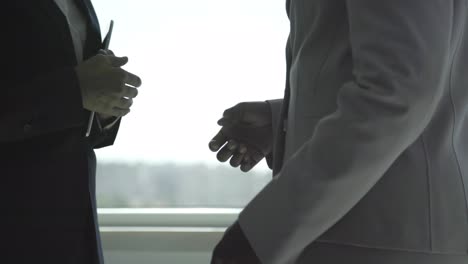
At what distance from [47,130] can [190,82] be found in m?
1.08

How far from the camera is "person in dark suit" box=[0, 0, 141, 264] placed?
95cm

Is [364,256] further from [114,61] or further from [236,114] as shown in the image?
[114,61]

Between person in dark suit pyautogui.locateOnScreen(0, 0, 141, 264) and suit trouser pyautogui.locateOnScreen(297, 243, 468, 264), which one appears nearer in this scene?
suit trouser pyautogui.locateOnScreen(297, 243, 468, 264)

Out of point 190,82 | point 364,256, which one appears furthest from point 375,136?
point 190,82

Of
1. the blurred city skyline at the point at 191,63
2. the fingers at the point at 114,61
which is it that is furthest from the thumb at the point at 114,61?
the blurred city skyline at the point at 191,63

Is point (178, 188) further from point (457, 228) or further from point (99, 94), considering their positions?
point (457, 228)

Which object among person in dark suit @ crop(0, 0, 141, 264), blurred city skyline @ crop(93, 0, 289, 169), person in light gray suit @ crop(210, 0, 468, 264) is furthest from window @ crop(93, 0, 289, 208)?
person in light gray suit @ crop(210, 0, 468, 264)

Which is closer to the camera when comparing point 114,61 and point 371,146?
point 371,146

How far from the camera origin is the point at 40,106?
3.07 ft

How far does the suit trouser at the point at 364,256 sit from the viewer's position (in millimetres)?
689

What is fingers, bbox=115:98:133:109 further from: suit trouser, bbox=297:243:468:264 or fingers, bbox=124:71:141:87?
suit trouser, bbox=297:243:468:264

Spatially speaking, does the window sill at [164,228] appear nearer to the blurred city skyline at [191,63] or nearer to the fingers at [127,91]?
the blurred city skyline at [191,63]

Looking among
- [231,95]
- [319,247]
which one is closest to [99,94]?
[319,247]

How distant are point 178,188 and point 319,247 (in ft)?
4.49
